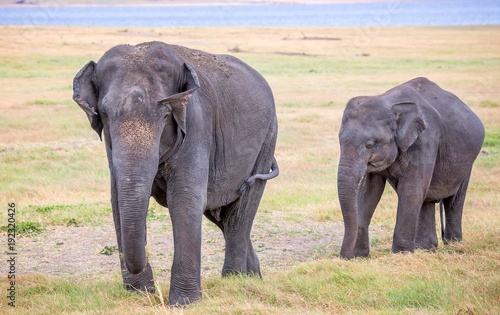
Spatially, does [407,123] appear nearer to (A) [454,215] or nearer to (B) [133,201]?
(A) [454,215]

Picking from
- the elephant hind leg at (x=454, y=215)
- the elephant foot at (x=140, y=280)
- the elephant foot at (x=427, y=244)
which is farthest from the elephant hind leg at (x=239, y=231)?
the elephant hind leg at (x=454, y=215)

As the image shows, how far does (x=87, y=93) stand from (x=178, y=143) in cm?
85

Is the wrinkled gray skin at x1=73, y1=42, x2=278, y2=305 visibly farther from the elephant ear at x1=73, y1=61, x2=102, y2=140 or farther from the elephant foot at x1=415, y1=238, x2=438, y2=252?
the elephant foot at x1=415, y1=238, x2=438, y2=252

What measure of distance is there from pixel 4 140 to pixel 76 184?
4.98m

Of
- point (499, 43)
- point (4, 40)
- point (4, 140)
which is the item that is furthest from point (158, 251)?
point (499, 43)

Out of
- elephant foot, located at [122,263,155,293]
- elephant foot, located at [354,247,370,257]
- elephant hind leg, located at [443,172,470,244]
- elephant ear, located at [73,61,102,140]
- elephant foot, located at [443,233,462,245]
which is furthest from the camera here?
elephant hind leg, located at [443,172,470,244]

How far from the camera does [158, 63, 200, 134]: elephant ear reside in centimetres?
689

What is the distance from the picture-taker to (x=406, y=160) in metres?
10.5

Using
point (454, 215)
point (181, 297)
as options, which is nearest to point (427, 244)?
point (454, 215)

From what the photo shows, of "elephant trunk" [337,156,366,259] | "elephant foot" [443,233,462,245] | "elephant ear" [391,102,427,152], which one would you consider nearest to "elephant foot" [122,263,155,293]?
"elephant trunk" [337,156,366,259]

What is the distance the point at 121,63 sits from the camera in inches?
276

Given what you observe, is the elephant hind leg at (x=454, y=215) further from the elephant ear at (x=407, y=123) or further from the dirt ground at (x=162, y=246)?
the elephant ear at (x=407, y=123)

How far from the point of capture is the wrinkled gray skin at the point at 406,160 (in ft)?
32.7

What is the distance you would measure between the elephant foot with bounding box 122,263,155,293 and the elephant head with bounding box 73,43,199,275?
66cm
